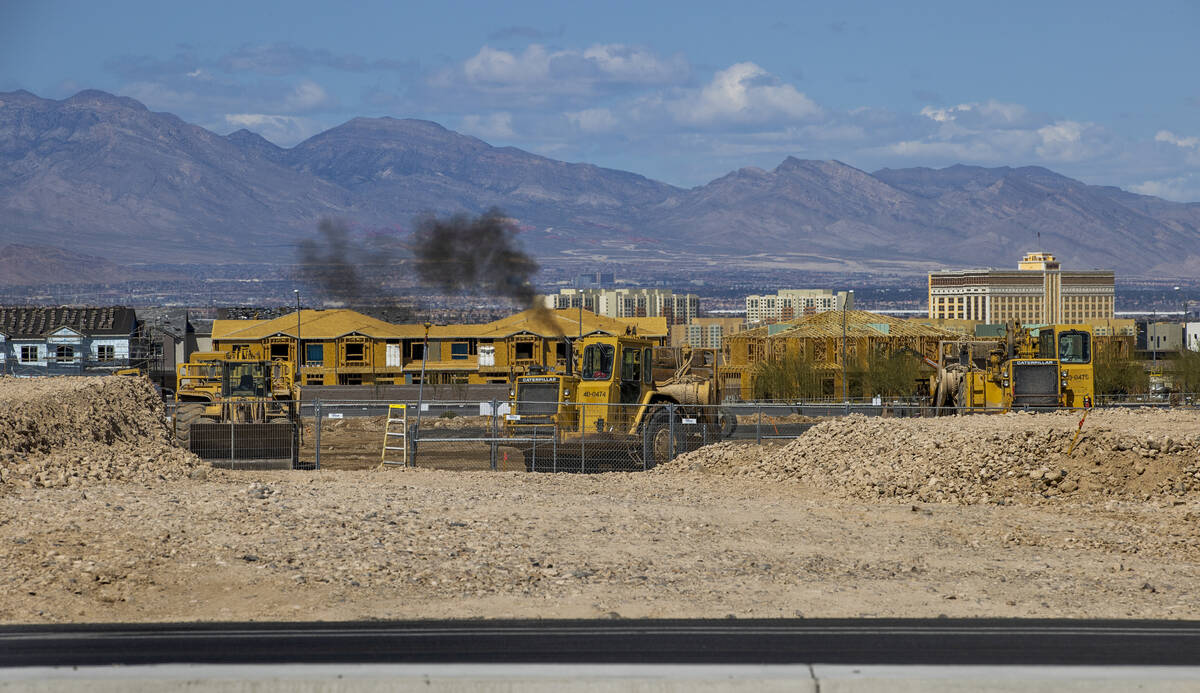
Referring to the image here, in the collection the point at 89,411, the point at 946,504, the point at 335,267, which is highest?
the point at 335,267

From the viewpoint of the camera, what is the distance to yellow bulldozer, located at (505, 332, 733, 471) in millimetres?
31984

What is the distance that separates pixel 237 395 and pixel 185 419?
7.44 meters

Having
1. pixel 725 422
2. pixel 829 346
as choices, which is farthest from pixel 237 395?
pixel 829 346

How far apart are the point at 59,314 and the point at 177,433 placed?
62.7 meters

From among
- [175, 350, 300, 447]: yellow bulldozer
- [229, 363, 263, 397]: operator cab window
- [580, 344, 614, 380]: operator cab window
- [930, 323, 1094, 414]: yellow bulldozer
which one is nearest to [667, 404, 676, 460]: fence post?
[580, 344, 614, 380]: operator cab window

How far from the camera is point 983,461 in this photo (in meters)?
26.5

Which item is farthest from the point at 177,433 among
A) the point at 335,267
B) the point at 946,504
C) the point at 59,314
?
the point at 59,314

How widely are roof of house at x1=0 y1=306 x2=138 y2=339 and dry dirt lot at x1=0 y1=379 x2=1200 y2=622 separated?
60723 mm

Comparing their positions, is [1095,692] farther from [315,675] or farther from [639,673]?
[315,675]

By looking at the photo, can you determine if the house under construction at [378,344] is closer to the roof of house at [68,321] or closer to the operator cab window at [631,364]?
the roof of house at [68,321]

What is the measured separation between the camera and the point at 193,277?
172750 mm

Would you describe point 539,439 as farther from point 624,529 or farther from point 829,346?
point 829,346

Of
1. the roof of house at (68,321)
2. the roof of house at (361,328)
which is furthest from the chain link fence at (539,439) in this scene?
the roof of house at (68,321)

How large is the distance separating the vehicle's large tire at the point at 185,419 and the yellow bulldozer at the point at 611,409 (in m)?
7.74
